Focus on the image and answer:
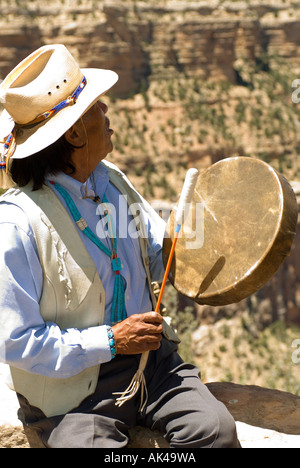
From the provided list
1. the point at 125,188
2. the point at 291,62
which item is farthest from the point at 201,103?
the point at 125,188

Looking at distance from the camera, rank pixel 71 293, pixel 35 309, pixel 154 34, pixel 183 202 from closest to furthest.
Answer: pixel 35 309, pixel 71 293, pixel 183 202, pixel 154 34

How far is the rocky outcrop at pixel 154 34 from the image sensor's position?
26.0 metres

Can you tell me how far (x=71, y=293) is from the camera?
105 inches

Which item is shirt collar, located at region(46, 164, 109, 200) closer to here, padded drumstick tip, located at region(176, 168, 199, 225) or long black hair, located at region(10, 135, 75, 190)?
long black hair, located at region(10, 135, 75, 190)

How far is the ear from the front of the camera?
2713 mm

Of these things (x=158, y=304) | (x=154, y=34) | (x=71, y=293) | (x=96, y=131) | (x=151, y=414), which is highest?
(x=96, y=131)

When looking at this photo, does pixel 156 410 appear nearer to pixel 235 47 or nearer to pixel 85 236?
pixel 85 236

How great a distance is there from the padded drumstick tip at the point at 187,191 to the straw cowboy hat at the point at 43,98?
0.48 metres

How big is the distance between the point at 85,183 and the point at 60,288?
0.47m

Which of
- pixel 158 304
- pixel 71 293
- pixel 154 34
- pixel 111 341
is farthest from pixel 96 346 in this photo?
pixel 154 34

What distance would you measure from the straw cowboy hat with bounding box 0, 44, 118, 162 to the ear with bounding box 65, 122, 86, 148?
9 cm

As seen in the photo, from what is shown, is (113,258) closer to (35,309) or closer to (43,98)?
(35,309)

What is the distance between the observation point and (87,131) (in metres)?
2.75
